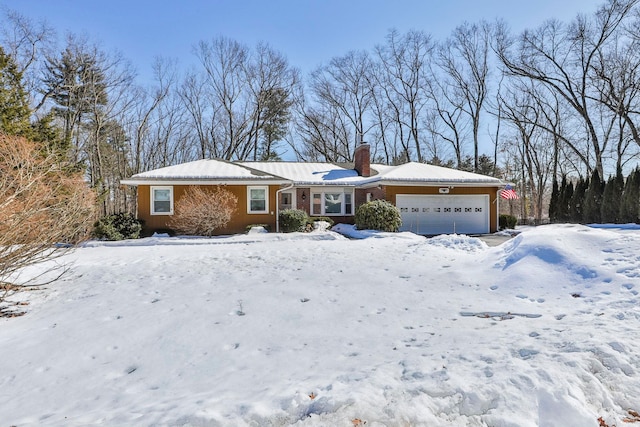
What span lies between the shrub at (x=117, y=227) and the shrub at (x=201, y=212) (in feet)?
4.71

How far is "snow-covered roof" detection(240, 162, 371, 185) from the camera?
18.7 meters

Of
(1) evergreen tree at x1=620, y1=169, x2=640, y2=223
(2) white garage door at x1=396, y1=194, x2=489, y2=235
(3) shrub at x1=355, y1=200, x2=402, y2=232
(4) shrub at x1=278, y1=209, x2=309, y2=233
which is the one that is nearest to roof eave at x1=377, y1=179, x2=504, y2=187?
(2) white garage door at x1=396, y1=194, x2=489, y2=235

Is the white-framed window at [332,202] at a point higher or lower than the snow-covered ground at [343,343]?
higher

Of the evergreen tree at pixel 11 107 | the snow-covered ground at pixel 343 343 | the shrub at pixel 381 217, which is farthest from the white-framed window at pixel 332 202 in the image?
the evergreen tree at pixel 11 107

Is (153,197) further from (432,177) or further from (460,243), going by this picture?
(432,177)

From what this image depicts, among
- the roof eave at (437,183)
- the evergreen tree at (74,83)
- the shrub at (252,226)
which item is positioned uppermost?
the evergreen tree at (74,83)

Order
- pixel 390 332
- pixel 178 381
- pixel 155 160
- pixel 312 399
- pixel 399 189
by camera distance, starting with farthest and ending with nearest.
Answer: pixel 155 160
pixel 399 189
pixel 390 332
pixel 178 381
pixel 312 399

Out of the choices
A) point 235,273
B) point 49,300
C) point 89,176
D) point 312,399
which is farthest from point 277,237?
point 89,176

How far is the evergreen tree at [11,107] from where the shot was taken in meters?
12.3

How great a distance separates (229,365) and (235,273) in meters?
3.64

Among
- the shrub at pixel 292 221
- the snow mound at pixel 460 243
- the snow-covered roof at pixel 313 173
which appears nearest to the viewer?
the snow mound at pixel 460 243

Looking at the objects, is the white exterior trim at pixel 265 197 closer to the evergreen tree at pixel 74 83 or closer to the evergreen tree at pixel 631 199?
the evergreen tree at pixel 74 83

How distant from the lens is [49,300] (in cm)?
557

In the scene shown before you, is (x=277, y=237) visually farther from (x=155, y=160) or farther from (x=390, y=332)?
(x=155, y=160)
